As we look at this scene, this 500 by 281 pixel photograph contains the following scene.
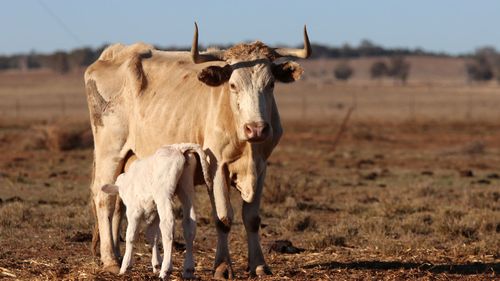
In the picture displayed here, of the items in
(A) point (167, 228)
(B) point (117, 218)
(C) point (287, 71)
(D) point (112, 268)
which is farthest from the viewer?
(B) point (117, 218)

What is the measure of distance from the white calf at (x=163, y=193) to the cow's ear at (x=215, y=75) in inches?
35.7

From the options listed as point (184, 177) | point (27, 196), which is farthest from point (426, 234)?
point (27, 196)

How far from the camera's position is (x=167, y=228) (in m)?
9.74

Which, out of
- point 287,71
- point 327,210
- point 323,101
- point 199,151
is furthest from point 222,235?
point 323,101

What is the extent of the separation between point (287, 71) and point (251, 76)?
0.69m

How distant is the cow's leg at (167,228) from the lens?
9750 mm

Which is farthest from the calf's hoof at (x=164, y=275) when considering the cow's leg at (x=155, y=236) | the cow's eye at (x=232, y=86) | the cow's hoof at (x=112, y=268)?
the cow's eye at (x=232, y=86)

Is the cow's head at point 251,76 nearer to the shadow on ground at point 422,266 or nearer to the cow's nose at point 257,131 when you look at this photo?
the cow's nose at point 257,131

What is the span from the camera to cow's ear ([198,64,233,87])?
10.9 meters

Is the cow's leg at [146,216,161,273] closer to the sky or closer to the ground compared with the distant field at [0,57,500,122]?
closer to the sky

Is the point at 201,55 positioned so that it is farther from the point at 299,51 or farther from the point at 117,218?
the point at 117,218

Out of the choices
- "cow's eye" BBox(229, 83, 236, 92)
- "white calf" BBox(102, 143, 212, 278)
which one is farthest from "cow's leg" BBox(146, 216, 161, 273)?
"cow's eye" BBox(229, 83, 236, 92)

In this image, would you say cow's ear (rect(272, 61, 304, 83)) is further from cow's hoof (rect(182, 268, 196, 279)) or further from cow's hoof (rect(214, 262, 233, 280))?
cow's hoof (rect(182, 268, 196, 279))

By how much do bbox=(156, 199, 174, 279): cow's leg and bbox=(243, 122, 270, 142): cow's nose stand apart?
3.52 feet
